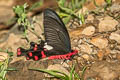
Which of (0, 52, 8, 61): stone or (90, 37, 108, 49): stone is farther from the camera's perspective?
(0, 52, 8, 61): stone

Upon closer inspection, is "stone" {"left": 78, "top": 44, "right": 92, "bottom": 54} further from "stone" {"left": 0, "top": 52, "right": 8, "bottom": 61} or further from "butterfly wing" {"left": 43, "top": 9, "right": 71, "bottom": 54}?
"stone" {"left": 0, "top": 52, "right": 8, "bottom": 61}

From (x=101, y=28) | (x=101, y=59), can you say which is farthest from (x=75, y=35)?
(x=101, y=59)

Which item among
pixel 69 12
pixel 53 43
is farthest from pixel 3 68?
pixel 69 12

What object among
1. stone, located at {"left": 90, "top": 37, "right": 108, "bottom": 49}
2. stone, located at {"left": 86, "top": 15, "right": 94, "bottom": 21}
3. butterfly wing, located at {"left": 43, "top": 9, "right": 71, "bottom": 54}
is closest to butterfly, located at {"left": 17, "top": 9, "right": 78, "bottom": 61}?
butterfly wing, located at {"left": 43, "top": 9, "right": 71, "bottom": 54}

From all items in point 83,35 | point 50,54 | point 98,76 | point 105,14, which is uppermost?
point 105,14

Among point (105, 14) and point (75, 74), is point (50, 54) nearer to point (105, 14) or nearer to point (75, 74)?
point (75, 74)

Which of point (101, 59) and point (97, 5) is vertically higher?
point (97, 5)

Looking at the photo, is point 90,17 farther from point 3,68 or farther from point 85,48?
point 3,68
